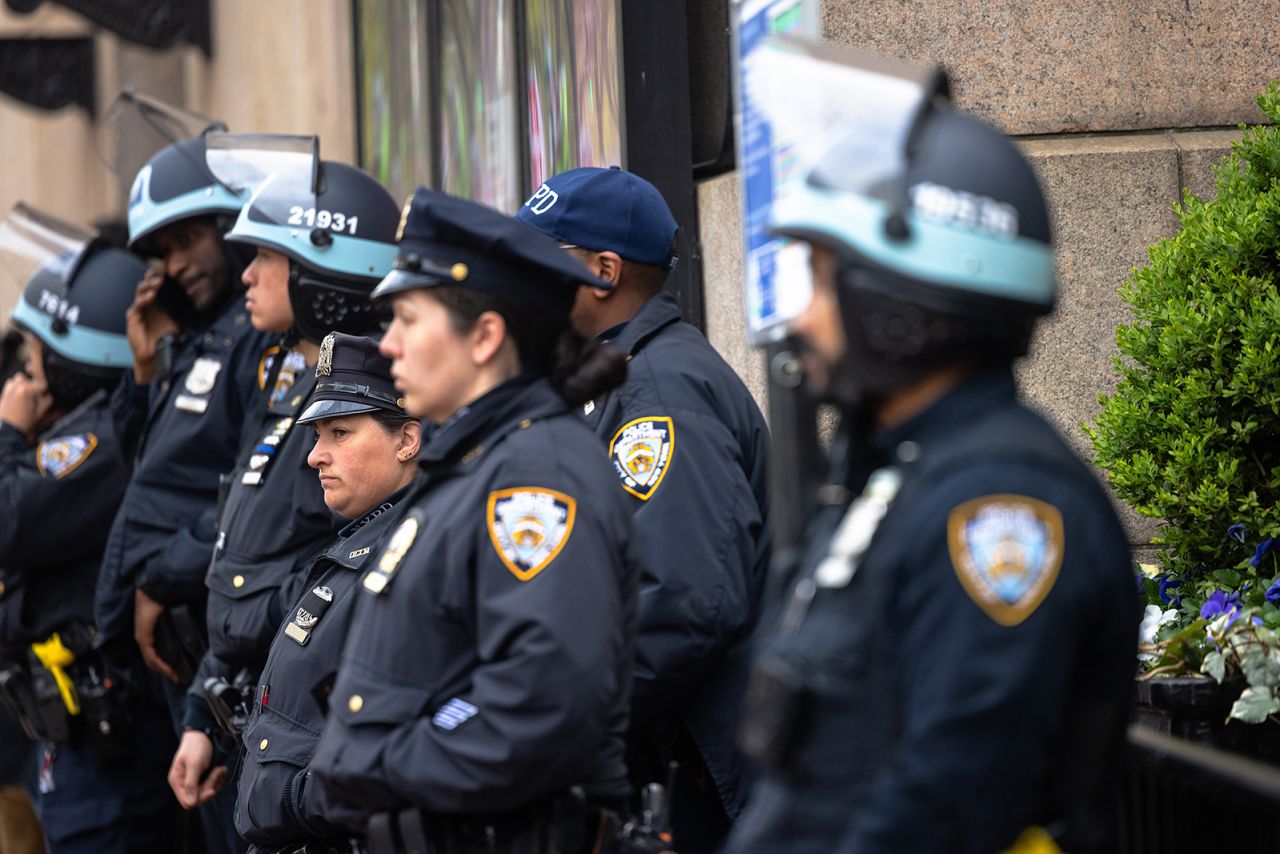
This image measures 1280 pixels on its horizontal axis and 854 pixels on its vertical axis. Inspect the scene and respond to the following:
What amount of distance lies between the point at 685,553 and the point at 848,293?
1.35 m

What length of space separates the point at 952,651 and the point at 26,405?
5.03 m

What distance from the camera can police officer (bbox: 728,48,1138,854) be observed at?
6.62 feet

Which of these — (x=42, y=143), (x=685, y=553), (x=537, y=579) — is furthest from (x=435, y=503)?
(x=42, y=143)

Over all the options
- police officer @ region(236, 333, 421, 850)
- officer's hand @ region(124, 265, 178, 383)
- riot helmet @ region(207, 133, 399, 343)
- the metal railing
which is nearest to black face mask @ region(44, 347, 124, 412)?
officer's hand @ region(124, 265, 178, 383)

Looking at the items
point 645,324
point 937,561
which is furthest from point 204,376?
point 937,561

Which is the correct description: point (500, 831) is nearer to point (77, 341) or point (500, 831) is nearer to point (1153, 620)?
point (1153, 620)

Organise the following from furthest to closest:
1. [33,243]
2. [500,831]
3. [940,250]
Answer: [33,243]
[500,831]
[940,250]

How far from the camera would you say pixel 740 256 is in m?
5.24

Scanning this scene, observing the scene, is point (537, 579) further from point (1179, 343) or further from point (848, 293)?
point (1179, 343)

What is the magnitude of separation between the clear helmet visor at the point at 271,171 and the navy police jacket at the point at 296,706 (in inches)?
55.0

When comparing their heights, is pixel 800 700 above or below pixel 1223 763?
above

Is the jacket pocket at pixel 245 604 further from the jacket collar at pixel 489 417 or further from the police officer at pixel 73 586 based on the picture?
the jacket collar at pixel 489 417

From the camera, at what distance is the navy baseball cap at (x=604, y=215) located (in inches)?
153

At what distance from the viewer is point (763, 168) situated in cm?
263
